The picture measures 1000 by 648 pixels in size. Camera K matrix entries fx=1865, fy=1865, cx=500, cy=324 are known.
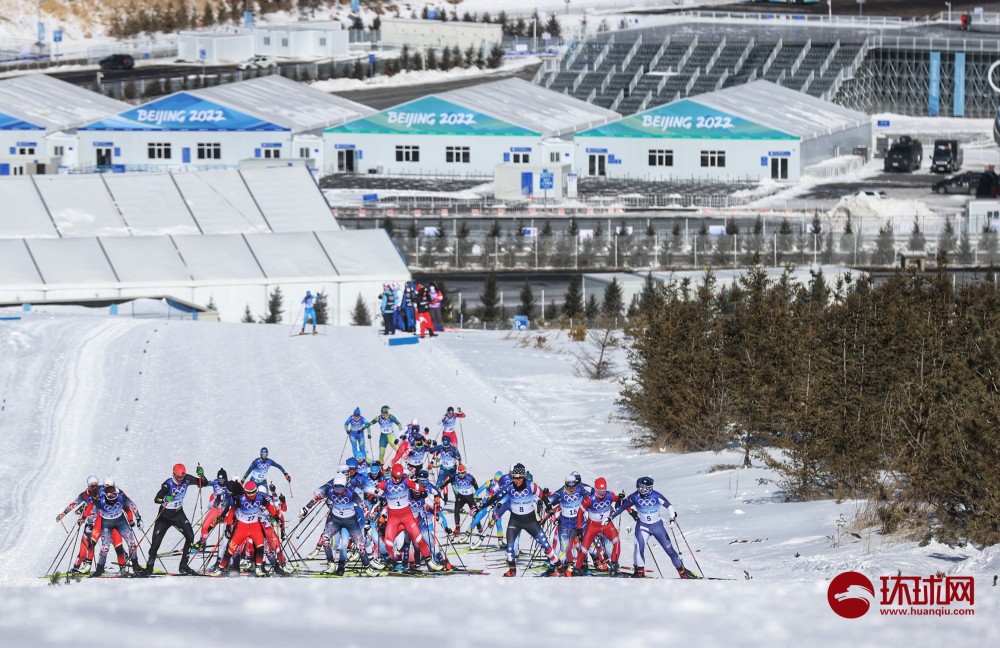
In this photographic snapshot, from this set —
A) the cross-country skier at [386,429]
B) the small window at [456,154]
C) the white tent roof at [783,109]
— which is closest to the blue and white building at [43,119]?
the small window at [456,154]

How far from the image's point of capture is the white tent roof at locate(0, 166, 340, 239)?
172 feet

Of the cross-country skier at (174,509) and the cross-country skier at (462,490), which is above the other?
the cross-country skier at (174,509)

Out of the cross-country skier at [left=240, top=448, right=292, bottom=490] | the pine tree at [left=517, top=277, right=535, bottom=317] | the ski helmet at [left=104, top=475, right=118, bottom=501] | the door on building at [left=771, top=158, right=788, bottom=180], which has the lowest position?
the pine tree at [left=517, top=277, right=535, bottom=317]

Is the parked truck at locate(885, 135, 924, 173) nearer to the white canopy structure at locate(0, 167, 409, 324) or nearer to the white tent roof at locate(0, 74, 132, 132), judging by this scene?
the white tent roof at locate(0, 74, 132, 132)

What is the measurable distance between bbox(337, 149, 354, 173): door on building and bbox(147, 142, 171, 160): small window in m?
7.57

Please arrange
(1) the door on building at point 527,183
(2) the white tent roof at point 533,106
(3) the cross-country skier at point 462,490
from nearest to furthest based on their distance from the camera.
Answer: (3) the cross-country skier at point 462,490 → (1) the door on building at point 527,183 → (2) the white tent roof at point 533,106

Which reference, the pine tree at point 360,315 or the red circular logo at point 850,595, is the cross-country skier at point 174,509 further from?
the pine tree at point 360,315

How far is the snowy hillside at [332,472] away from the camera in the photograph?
18.7 metres

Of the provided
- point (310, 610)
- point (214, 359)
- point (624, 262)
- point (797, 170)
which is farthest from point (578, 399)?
point (797, 170)

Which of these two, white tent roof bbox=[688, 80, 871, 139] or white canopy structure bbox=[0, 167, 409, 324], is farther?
white tent roof bbox=[688, 80, 871, 139]

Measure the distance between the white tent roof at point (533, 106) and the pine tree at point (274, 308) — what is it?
3719 centimetres

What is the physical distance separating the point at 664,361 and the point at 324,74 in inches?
3042

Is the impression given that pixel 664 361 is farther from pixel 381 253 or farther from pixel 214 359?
pixel 381 253

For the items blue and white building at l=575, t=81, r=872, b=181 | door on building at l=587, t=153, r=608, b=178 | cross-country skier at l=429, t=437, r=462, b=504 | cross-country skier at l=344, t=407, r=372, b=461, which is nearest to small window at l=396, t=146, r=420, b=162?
blue and white building at l=575, t=81, r=872, b=181
